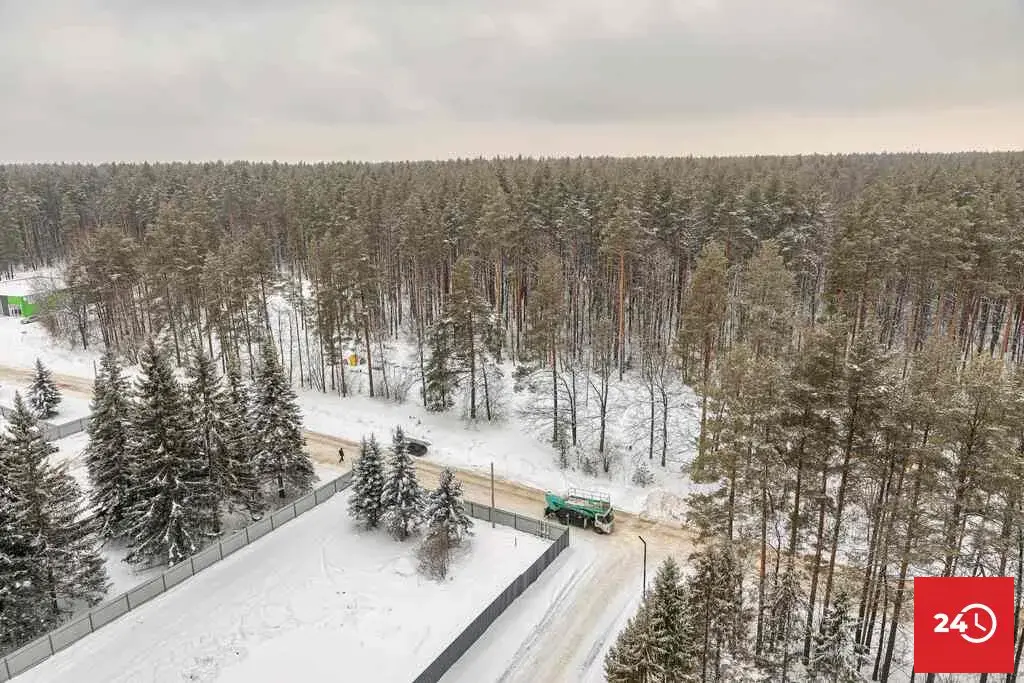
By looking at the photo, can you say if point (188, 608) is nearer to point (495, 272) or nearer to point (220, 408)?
point (220, 408)

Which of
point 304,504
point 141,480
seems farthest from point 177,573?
point 304,504

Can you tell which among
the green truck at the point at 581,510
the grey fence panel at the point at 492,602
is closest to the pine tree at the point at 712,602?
the grey fence panel at the point at 492,602

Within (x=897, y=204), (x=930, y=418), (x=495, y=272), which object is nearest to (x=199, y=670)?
(x=930, y=418)

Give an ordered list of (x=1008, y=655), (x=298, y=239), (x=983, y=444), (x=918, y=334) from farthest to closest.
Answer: (x=298, y=239) < (x=918, y=334) < (x=1008, y=655) < (x=983, y=444)

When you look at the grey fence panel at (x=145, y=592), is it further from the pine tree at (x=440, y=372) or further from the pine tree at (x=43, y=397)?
the pine tree at (x=43, y=397)

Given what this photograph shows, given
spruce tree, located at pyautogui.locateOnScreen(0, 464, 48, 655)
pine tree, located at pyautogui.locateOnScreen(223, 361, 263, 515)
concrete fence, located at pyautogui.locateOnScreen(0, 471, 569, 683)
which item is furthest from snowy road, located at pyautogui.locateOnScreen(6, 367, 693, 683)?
spruce tree, located at pyautogui.locateOnScreen(0, 464, 48, 655)

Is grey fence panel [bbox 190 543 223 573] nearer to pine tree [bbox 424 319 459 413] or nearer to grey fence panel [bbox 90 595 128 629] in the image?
grey fence panel [bbox 90 595 128 629]
